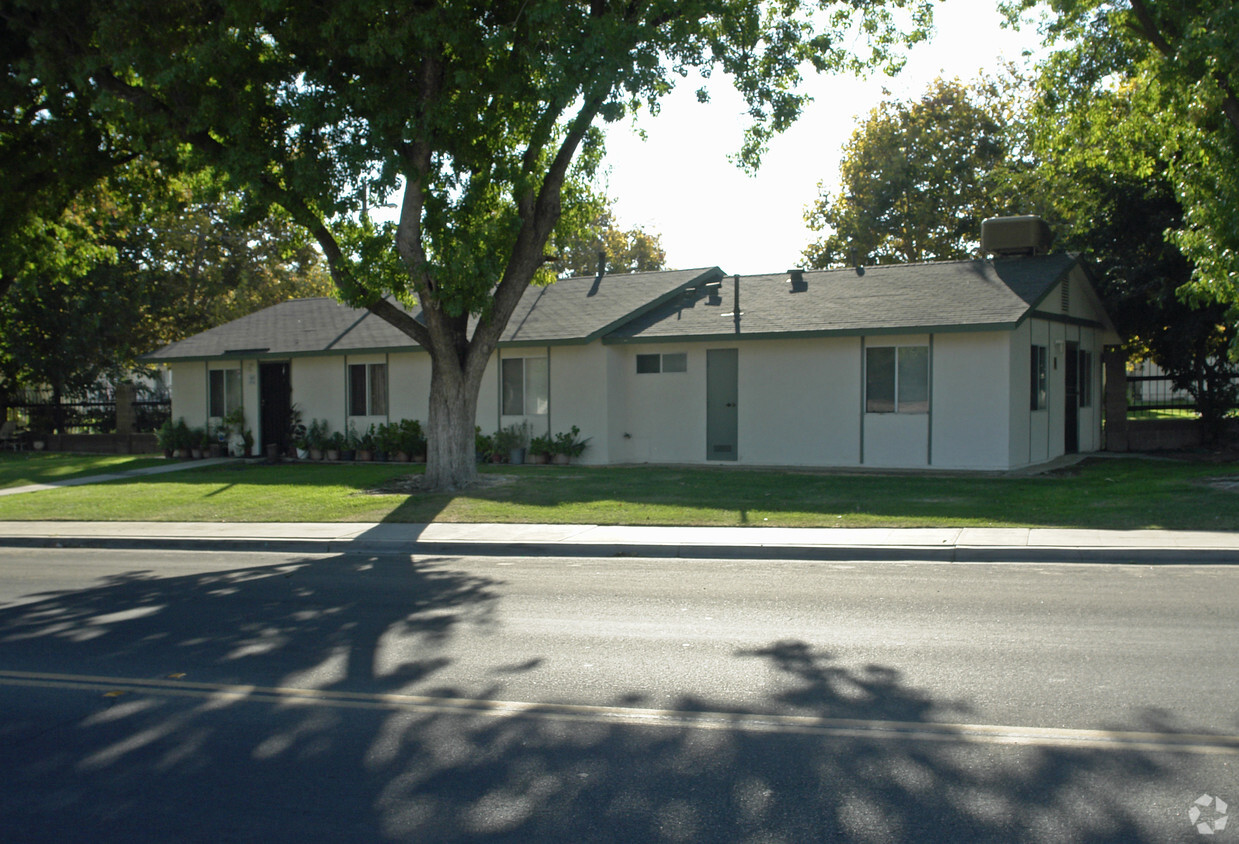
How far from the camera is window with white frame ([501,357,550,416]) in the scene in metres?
23.1

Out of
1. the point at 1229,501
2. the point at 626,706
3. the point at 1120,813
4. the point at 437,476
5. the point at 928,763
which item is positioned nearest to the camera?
the point at 1120,813

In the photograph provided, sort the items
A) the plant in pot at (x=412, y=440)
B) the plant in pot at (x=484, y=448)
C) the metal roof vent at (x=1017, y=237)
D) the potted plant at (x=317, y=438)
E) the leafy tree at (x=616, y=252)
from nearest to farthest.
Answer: the metal roof vent at (x=1017, y=237), the plant in pot at (x=484, y=448), the plant in pot at (x=412, y=440), the potted plant at (x=317, y=438), the leafy tree at (x=616, y=252)

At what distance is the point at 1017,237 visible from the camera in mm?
21938

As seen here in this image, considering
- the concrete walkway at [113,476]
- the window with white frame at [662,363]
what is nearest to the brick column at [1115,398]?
the window with white frame at [662,363]

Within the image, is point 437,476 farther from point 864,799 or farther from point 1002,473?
point 864,799

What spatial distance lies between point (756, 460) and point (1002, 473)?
507 centimetres

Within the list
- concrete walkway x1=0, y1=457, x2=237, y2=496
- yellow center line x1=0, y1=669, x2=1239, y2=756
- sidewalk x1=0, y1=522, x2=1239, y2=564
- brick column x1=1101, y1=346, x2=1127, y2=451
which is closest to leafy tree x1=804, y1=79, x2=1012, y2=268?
brick column x1=1101, y1=346, x2=1127, y2=451

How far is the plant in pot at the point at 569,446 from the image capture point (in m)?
22.2

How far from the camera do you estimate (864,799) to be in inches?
175

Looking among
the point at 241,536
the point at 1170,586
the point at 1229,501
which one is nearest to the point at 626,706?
the point at 1170,586

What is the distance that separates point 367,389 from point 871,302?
1251 centimetres

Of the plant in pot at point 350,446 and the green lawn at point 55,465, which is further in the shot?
the plant in pot at point 350,446

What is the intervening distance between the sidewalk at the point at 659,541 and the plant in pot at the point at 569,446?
327 inches

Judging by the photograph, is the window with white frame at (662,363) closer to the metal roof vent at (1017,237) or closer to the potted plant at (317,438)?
the metal roof vent at (1017,237)
